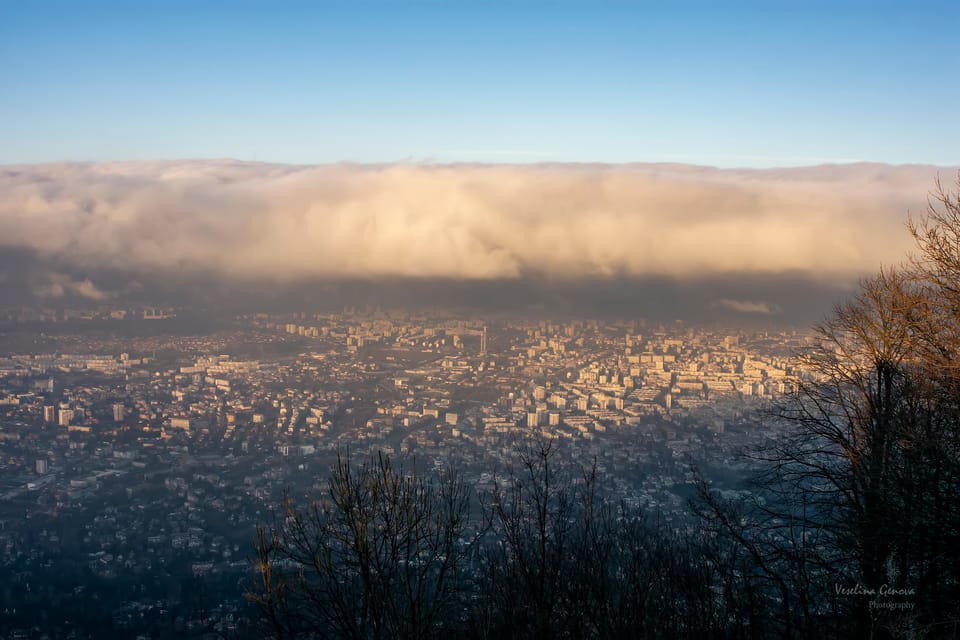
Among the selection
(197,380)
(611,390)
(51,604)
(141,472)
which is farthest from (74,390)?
(611,390)

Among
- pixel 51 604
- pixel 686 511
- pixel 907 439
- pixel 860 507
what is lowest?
pixel 51 604

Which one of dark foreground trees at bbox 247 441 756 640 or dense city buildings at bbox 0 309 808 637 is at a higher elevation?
dark foreground trees at bbox 247 441 756 640

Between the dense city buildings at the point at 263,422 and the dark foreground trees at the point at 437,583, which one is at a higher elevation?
the dark foreground trees at the point at 437,583

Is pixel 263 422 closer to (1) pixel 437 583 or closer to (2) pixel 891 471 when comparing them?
(1) pixel 437 583

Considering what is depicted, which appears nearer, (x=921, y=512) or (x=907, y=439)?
(x=921, y=512)

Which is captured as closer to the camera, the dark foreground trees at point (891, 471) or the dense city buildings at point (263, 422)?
the dark foreground trees at point (891, 471)

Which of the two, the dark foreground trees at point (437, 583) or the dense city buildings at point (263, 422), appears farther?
the dense city buildings at point (263, 422)

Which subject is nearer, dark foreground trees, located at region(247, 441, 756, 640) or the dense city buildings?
dark foreground trees, located at region(247, 441, 756, 640)

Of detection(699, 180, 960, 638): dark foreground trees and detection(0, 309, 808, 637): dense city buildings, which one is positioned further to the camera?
detection(0, 309, 808, 637): dense city buildings

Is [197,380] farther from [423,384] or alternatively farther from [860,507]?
[860,507]

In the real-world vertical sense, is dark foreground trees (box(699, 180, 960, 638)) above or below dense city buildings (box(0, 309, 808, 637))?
above

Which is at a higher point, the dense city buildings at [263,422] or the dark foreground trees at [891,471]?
the dark foreground trees at [891,471]
